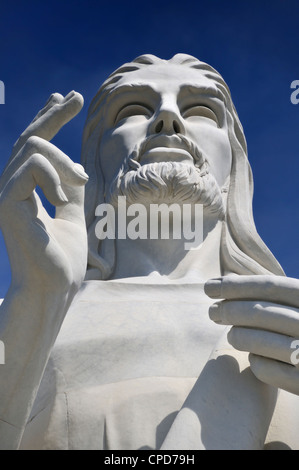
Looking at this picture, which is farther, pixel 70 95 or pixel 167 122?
pixel 167 122

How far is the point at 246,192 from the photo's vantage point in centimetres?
679

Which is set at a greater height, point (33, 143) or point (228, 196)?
point (33, 143)

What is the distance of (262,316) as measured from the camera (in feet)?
13.1

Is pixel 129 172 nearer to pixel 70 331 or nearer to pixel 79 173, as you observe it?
pixel 70 331

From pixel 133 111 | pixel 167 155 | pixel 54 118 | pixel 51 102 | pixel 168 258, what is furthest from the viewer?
pixel 133 111

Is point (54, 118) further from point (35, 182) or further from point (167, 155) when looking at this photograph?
point (167, 155)

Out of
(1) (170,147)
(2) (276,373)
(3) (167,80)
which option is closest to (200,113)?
(3) (167,80)

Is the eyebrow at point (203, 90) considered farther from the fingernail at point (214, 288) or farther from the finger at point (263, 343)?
the finger at point (263, 343)

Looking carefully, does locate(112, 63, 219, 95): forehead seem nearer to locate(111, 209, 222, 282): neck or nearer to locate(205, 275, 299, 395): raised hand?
locate(111, 209, 222, 282): neck

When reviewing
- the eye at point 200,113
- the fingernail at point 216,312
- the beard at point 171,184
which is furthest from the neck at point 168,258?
the fingernail at point 216,312

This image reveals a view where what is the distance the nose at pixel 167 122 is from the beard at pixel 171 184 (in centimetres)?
12

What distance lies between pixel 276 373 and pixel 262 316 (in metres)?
0.30

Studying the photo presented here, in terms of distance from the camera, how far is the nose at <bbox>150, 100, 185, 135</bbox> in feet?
20.9

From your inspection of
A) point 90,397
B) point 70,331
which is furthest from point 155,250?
point 90,397
